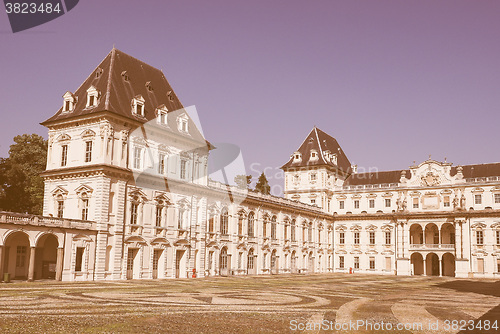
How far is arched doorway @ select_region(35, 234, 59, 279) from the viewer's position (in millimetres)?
44000

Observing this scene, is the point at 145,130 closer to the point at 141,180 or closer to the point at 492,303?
the point at 141,180

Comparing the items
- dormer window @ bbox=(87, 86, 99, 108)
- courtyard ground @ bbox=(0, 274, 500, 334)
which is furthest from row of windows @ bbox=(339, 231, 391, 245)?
courtyard ground @ bbox=(0, 274, 500, 334)

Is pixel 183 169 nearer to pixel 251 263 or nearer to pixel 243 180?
pixel 251 263

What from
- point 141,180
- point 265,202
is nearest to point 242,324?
point 141,180

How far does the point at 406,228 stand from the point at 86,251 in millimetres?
53934

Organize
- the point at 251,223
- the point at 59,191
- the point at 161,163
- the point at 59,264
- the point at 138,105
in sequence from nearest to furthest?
the point at 59,264 → the point at 59,191 → the point at 138,105 → the point at 161,163 → the point at 251,223

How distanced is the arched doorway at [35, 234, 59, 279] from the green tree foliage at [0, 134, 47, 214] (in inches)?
677

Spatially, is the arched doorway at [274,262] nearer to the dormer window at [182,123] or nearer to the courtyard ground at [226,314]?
the dormer window at [182,123]

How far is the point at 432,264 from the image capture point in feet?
268

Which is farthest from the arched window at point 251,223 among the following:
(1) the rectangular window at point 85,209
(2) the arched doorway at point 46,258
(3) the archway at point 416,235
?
(3) the archway at point 416,235

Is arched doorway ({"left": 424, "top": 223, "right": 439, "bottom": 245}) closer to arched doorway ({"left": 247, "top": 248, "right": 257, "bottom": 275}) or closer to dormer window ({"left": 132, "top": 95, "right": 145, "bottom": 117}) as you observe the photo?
arched doorway ({"left": 247, "top": 248, "right": 257, "bottom": 275})

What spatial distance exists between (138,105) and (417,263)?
175 ft

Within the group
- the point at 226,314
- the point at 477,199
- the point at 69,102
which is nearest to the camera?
the point at 226,314

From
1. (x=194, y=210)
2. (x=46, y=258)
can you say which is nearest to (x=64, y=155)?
(x=46, y=258)
